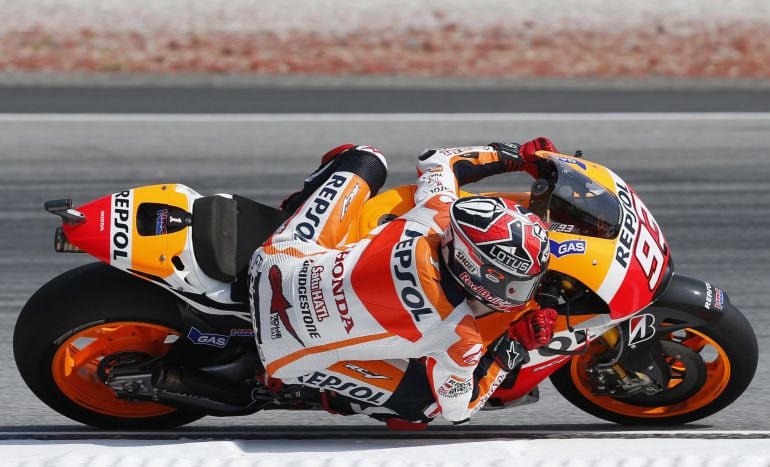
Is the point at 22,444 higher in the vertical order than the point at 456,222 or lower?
lower

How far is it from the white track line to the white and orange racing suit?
600 cm

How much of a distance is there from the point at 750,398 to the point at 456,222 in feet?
6.82

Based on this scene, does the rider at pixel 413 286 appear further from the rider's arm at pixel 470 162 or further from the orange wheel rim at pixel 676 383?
the orange wheel rim at pixel 676 383

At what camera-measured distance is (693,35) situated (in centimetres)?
1410

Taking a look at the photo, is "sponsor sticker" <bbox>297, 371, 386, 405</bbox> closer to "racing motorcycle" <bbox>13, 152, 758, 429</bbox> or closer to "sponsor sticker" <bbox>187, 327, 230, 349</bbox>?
"racing motorcycle" <bbox>13, 152, 758, 429</bbox>

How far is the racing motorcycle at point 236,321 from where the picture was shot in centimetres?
458

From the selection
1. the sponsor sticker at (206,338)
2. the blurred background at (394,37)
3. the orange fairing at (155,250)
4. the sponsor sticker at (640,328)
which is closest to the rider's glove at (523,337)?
the sponsor sticker at (640,328)

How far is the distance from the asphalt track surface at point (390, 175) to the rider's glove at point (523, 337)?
0.88 meters

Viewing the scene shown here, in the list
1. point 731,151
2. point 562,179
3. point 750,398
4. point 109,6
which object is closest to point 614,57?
point 731,151

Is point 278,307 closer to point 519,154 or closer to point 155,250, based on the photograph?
point 155,250

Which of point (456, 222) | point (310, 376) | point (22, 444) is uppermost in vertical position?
point (456, 222)

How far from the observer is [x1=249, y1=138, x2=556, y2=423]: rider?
4172 millimetres

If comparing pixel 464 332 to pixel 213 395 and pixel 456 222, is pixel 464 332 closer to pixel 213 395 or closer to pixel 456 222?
pixel 456 222

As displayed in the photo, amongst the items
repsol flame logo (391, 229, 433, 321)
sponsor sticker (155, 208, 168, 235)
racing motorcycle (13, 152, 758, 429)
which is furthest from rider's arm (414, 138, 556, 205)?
sponsor sticker (155, 208, 168, 235)
